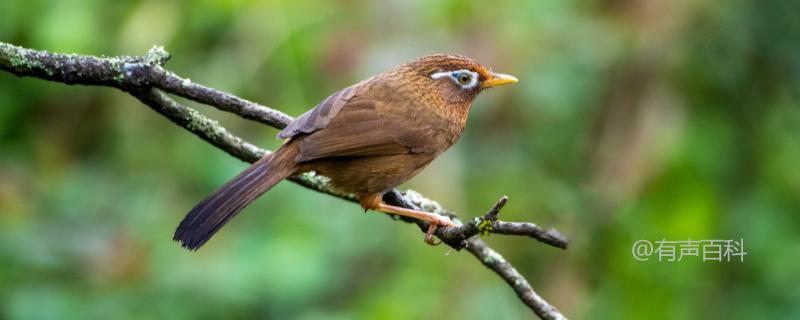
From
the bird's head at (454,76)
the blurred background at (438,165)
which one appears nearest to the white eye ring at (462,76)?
the bird's head at (454,76)

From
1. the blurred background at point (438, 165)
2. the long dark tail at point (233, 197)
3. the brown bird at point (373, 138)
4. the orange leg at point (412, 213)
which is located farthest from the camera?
the blurred background at point (438, 165)

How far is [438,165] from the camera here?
16.6 ft

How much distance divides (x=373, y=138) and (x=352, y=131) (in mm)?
97

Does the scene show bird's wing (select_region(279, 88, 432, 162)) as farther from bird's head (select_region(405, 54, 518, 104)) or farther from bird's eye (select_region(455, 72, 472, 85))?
bird's eye (select_region(455, 72, 472, 85))

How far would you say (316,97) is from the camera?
5.38m

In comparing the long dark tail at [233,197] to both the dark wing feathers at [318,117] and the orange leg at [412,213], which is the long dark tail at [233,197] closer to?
the dark wing feathers at [318,117]

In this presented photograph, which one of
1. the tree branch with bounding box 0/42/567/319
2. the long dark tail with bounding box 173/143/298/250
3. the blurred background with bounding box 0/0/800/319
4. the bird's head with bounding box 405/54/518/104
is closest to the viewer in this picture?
the tree branch with bounding box 0/42/567/319

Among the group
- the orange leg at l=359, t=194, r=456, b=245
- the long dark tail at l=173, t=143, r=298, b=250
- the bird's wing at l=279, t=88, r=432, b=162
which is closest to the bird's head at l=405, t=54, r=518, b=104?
the bird's wing at l=279, t=88, r=432, b=162

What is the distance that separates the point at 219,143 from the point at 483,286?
82.7 inches

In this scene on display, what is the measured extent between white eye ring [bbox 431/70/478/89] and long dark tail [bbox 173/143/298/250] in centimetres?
99

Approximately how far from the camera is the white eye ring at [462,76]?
4404mm

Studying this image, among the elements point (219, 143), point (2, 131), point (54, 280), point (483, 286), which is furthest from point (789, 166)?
point (2, 131)

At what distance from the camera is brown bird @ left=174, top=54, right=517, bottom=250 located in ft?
11.5

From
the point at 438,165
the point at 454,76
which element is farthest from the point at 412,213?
the point at 438,165
